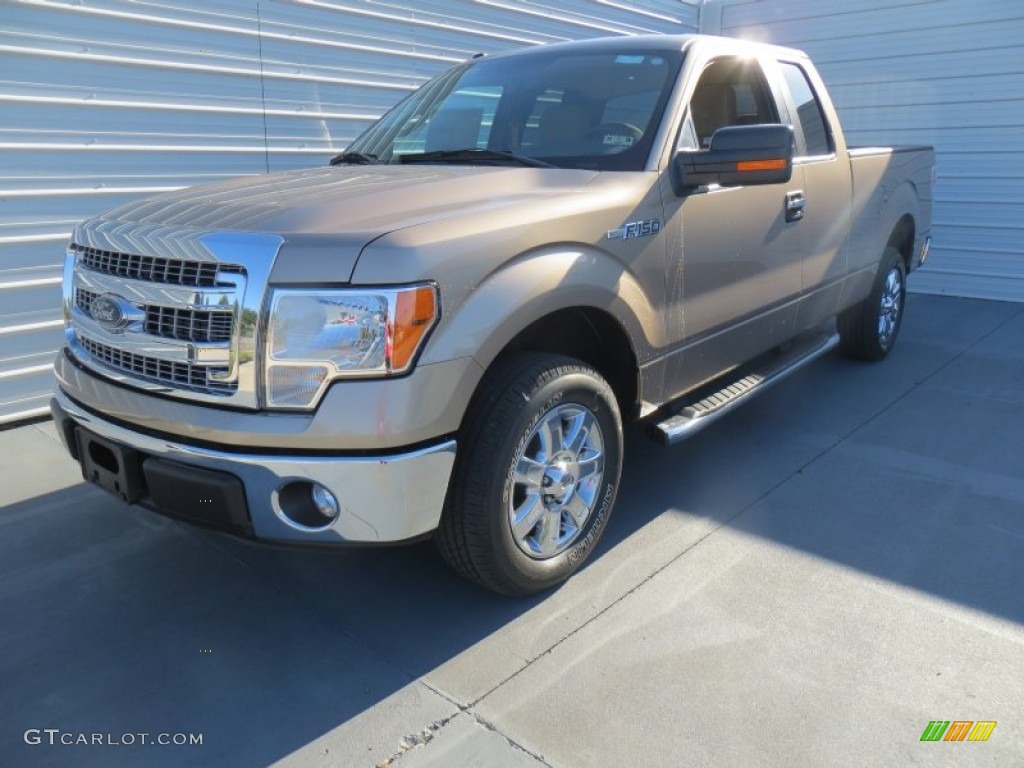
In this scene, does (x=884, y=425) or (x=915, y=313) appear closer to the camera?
(x=884, y=425)

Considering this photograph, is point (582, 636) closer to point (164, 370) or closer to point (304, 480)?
point (304, 480)

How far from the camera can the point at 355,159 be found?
3.74m

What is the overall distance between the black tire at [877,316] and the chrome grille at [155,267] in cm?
449

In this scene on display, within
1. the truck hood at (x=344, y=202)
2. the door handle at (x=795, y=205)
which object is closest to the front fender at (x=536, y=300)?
the truck hood at (x=344, y=202)

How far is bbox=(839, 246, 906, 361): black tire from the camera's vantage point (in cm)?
547

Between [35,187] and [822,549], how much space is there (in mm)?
4709

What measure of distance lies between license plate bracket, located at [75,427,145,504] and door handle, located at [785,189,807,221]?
10.0 feet

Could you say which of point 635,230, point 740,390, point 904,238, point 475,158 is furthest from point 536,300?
point 904,238

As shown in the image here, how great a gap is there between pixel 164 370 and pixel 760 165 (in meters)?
2.22

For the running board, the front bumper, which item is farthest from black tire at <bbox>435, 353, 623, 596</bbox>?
the running board

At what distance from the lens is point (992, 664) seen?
2.49m

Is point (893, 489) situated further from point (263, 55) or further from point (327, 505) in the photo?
point (263, 55)

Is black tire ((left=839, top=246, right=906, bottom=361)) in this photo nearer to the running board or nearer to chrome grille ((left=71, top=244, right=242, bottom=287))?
the running board

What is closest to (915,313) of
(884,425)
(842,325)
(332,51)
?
(842,325)
